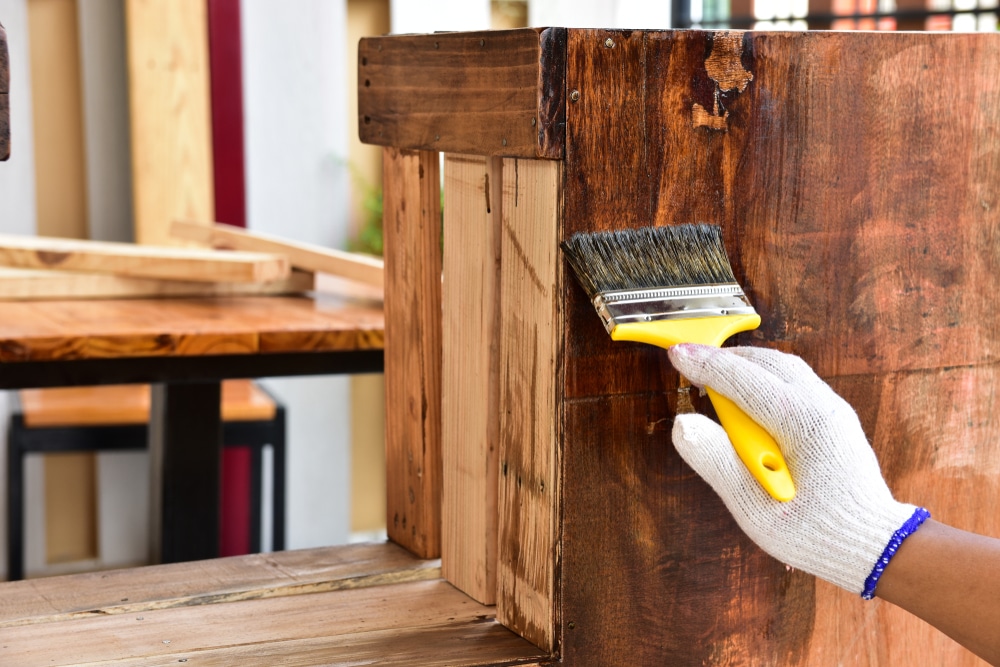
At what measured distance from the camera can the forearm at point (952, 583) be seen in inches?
29.1

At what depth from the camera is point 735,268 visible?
2.91ft

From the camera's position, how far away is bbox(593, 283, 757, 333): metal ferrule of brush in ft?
2.63

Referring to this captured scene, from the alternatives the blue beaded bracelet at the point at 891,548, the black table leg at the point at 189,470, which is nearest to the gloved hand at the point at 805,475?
the blue beaded bracelet at the point at 891,548

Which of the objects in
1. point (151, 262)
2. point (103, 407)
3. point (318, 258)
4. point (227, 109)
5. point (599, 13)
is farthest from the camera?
point (599, 13)

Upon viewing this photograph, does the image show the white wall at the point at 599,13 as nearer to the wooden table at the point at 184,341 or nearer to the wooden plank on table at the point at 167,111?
the wooden plank on table at the point at 167,111

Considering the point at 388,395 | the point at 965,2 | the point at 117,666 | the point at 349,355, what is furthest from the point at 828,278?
the point at 965,2

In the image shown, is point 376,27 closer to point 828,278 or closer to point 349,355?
point 349,355

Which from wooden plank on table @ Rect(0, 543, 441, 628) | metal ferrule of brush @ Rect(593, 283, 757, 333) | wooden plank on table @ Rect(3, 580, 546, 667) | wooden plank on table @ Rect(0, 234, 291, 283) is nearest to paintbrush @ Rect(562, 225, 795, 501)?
metal ferrule of brush @ Rect(593, 283, 757, 333)

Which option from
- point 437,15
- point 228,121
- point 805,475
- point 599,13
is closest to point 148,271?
point 228,121

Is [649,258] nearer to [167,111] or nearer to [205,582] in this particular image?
[205,582]

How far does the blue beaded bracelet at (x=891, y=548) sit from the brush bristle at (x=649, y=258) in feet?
0.71

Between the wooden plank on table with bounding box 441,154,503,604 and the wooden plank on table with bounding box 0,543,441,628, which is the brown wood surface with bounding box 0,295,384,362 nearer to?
the wooden plank on table with bounding box 0,543,441,628

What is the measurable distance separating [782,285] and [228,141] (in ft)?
7.81

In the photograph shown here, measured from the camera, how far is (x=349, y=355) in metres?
1.79
